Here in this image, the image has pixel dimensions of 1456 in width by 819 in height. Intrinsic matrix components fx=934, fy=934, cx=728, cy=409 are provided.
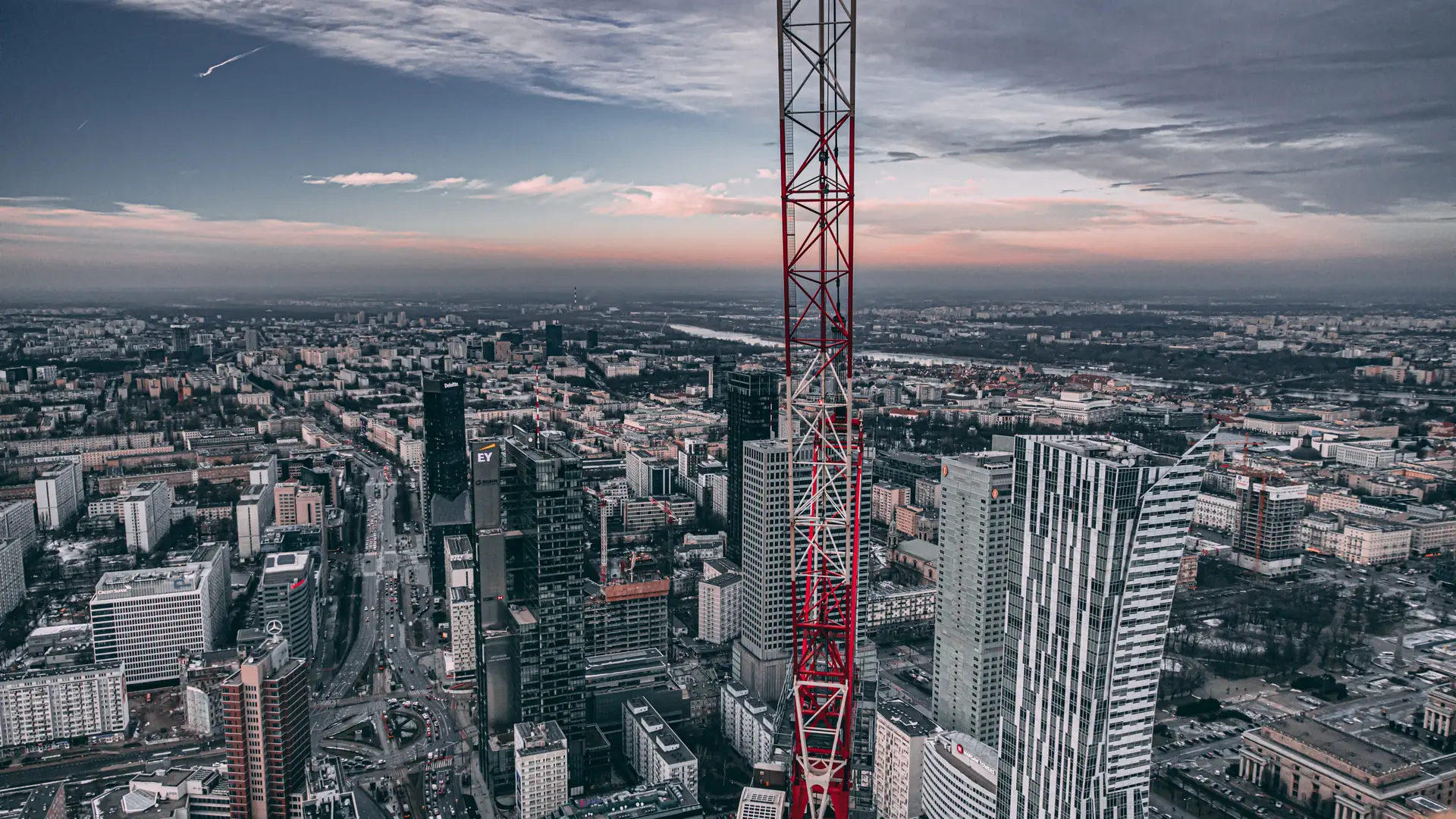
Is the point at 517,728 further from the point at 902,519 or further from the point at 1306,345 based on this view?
the point at 1306,345

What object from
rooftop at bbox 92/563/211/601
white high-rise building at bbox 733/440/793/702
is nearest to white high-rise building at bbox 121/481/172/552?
rooftop at bbox 92/563/211/601

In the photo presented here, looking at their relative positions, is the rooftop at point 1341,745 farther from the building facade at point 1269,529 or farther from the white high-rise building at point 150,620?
the white high-rise building at point 150,620

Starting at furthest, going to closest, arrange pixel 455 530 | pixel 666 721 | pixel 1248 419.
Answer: pixel 1248 419, pixel 455 530, pixel 666 721

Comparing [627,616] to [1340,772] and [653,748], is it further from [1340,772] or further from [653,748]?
[1340,772]

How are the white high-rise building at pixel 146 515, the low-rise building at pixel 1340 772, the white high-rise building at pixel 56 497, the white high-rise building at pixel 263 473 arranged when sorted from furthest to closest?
the white high-rise building at pixel 263 473
the white high-rise building at pixel 56 497
the white high-rise building at pixel 146 515
the low-rise building at pixel 1340 772

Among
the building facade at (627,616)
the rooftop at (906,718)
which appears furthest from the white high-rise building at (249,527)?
the rooftop at (906,718)

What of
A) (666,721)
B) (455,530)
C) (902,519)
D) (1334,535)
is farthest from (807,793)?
(1334,535)

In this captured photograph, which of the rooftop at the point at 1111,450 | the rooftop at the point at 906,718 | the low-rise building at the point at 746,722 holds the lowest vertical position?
the low-rise building at the point at 746,722
